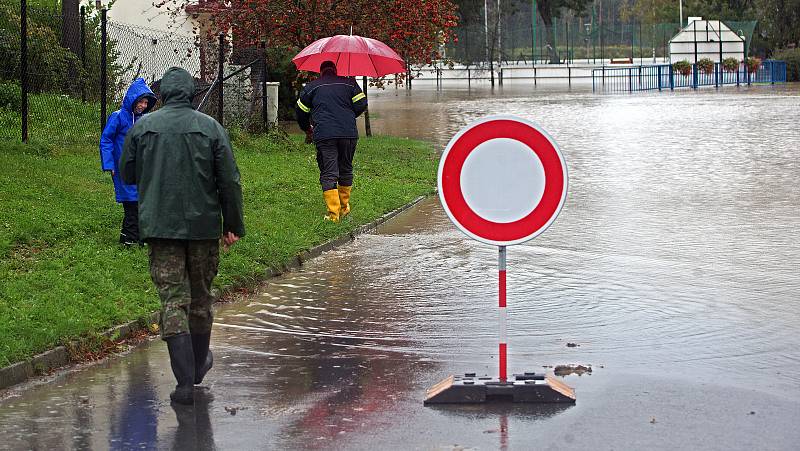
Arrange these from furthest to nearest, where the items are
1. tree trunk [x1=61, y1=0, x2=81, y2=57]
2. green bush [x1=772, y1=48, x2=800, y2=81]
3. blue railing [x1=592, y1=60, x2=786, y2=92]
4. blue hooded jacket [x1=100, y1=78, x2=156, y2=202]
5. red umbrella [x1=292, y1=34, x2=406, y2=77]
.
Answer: green bush [x1=772, y1=48, x2=800, y2=81] < blue railing [x1=592, y1=60, x2=786, y2=92] < tree trunk [x1=61, y1=0, x2=81, y2=57] < red umbrella [x1=292, y1=34, x2=406, y2=77] < blue hooded jacket [x1=100, y1=78, x2=156, y2=202]

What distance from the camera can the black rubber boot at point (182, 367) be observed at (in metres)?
6.75

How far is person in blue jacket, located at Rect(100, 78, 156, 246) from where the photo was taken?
1050cm

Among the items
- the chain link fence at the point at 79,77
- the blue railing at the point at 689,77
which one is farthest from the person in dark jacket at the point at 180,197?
the blue railing at the point at 689,77

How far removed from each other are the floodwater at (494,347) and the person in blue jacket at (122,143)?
1.42 m

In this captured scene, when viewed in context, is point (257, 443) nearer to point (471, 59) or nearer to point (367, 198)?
point (367, 198)

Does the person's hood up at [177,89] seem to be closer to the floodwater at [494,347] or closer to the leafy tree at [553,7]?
the floodwater at [494,347]

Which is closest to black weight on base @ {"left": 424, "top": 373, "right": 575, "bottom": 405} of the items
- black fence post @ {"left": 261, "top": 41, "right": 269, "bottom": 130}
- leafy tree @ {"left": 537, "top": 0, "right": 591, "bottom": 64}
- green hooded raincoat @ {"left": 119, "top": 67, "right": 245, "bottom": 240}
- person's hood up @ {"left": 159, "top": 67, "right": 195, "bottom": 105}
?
green hooded raincoat @ {"left": 119, "top": 67, "right": 245, "bottom": 240}

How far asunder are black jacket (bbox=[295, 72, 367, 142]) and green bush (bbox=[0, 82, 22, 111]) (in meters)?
8.12

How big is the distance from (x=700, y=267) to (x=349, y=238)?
3.71 meters

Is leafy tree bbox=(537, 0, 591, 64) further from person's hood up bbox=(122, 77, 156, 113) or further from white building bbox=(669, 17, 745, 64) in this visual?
person's hood up bbox=(122, 77, 156, 113)

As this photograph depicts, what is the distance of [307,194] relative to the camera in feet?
50.2

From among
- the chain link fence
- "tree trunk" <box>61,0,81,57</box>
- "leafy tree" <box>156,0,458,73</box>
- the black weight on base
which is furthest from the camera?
"leafy tree" <box>156,0,458,73</box>

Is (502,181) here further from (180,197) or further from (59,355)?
(59,355)

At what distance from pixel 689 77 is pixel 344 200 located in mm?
46219
